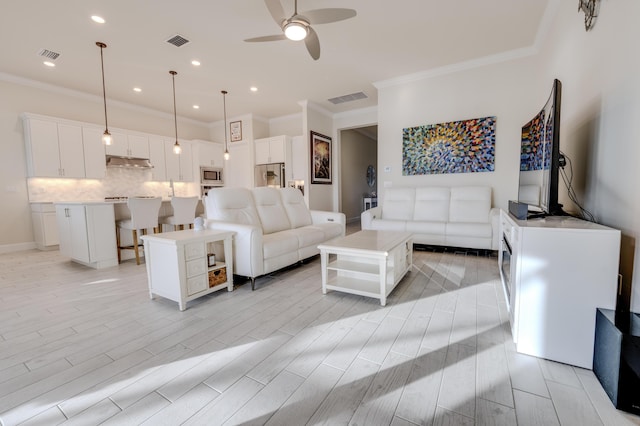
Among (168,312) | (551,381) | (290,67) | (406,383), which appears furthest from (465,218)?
(168,312)

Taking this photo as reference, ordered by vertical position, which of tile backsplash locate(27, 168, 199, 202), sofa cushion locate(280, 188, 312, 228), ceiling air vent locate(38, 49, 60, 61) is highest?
ceiling air vent locate(38, 49, 60, 61)

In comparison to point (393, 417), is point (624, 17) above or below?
above

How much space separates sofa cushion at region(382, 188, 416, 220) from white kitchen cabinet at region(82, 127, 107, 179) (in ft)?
17.9

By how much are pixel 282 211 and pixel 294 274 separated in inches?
39.5

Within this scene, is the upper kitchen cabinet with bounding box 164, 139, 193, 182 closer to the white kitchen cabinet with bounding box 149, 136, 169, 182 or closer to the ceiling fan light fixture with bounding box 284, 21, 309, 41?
the white kitchen cabinet with bounding box 149, 136, 169, 182

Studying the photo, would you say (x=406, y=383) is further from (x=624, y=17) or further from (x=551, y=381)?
(x=624, y=17)

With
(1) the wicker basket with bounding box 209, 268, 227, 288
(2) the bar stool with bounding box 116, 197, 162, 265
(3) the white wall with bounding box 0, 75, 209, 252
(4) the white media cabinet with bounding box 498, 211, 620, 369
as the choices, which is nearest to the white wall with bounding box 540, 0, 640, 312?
(4) the white media cabinet with bounding box 498, 211, 620, 369

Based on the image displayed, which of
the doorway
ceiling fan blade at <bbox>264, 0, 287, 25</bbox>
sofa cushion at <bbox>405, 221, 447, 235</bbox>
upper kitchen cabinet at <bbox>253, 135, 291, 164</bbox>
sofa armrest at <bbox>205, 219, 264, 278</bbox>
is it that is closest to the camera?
ceiling fan blade at <bbox>264, 0, 287, 25</bbox>

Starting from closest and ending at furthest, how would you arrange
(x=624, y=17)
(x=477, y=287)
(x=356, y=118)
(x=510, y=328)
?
(x=624, y=17) < (x=510, y=328) < (x=477, y=287) < (x=356, y=118)

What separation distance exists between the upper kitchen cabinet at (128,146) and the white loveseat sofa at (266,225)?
3.66 metres

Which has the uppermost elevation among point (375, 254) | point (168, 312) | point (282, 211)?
point (282, 211)

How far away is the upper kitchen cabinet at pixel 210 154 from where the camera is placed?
261 inches

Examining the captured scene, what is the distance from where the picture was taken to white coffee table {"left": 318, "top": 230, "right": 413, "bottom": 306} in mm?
2146

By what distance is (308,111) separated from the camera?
573 cm
